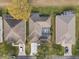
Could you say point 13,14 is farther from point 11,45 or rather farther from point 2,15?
point 11,45

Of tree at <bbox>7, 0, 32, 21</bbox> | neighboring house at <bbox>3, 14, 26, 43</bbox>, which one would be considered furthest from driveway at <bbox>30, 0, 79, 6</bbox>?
neighboring house at <bbox>3, 14, 26, 43</bbox>

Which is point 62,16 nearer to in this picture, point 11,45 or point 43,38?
point 43,38

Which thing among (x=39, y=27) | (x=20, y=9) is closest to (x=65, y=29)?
(x=39, y=27)

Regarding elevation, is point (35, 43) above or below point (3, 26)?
below

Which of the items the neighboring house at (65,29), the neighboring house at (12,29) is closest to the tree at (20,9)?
the neighboring house at (12,29)

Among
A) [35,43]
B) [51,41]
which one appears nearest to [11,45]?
[35,43]

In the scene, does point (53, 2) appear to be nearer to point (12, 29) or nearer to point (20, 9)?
point (20, 9)

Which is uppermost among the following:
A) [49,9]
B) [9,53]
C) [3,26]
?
[49,9]

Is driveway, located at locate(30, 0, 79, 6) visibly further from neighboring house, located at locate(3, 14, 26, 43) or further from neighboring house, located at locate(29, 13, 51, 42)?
neighboring house, located at locate(3, 14, 26, 43)
